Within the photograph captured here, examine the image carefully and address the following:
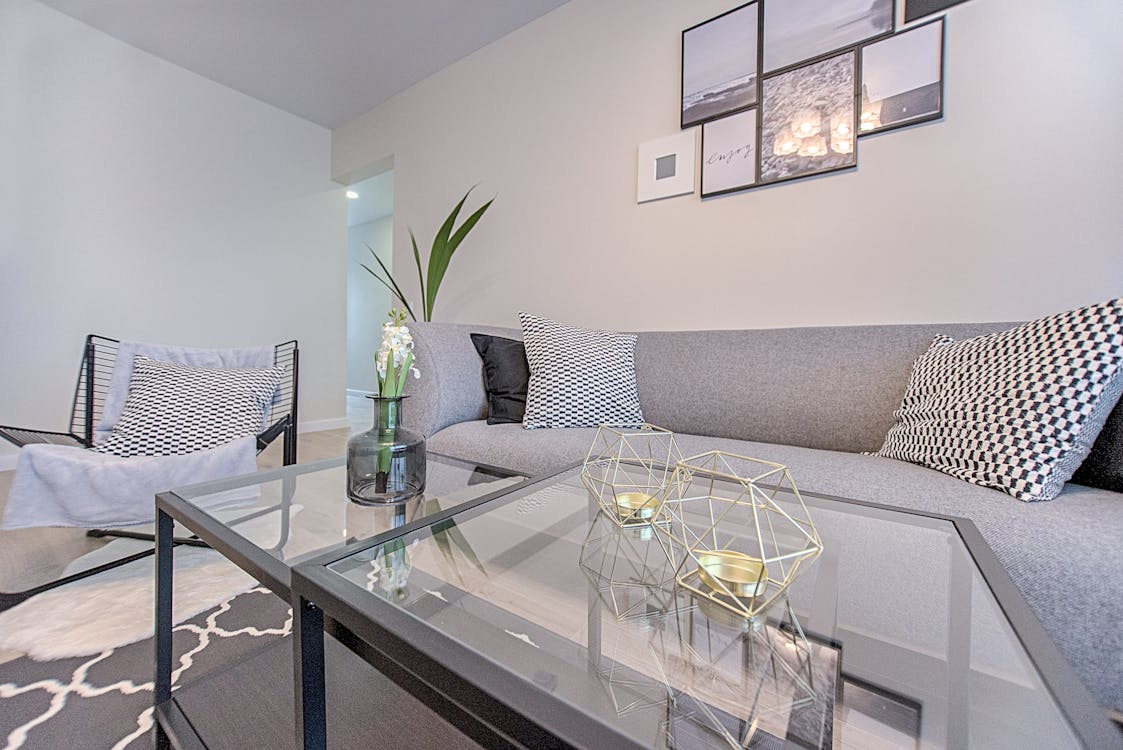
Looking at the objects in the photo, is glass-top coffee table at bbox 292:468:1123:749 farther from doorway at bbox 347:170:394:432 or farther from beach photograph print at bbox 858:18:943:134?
doorway at bbox 347:170:394:432

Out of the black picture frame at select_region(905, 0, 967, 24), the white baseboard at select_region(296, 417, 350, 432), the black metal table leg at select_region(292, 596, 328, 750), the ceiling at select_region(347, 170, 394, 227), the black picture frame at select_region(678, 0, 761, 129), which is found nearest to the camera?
the black metal table leg at select_region(292, 596, 328, 750)

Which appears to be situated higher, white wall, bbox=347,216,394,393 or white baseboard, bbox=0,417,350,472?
white wall, bbox=347,216,394,393

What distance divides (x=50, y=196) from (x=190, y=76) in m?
1.18

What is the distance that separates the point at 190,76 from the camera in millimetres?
3043

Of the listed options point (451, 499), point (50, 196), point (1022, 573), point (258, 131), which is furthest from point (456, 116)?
point (1022, 573)

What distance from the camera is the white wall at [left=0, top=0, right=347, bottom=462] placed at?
2.46 metres

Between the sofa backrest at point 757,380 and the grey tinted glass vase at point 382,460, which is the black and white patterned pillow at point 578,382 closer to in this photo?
the sofa backrest at point 757,380

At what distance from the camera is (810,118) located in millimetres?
1648

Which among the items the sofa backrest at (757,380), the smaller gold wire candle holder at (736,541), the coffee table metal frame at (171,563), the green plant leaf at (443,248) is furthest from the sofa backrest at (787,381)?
the green plant leaf at (443,248)

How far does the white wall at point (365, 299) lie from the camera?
5693 mm

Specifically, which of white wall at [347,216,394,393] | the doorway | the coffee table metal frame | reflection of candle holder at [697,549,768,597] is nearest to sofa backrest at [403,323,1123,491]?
the coffee table metal frame

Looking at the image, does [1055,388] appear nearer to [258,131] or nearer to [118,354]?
[118,354]

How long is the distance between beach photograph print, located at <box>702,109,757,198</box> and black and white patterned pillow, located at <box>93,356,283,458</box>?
193cm

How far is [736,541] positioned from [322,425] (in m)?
3.80
